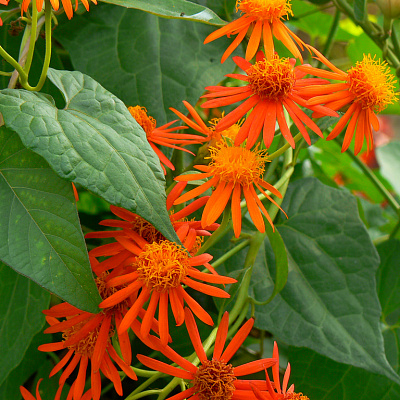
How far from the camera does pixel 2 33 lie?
0.47 metres

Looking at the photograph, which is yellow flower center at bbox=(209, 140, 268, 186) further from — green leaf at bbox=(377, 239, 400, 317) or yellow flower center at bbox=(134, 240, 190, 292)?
green leaf at bbox=(377, 239, 400, 317)

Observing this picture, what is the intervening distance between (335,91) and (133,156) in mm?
156

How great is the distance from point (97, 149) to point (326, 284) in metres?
0.27

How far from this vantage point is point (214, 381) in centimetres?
28

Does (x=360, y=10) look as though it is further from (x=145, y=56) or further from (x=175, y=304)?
(x=175, y=304)

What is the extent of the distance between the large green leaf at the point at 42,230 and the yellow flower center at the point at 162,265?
4 cm

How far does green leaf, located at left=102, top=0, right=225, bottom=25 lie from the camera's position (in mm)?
338

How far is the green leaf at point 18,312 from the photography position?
14.9 inches

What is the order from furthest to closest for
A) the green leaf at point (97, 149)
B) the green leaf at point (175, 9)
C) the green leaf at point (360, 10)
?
1. the green leaf at point (360, 10)
2. the green leaf at point (175, 9)
3. the green leaf at point (97, 149)

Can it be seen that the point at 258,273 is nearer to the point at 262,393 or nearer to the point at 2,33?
the point at 262,393

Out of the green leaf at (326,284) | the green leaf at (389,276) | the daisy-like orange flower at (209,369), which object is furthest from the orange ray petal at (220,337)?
the green leaf at (389,276)

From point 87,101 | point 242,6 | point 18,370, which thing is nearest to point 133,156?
point 87,101

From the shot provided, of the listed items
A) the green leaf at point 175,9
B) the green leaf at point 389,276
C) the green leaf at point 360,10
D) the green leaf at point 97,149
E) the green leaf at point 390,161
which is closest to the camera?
the green leaf at point 97,149

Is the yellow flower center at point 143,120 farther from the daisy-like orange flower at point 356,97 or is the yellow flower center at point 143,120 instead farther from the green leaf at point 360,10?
the green leaf at point 360,10
